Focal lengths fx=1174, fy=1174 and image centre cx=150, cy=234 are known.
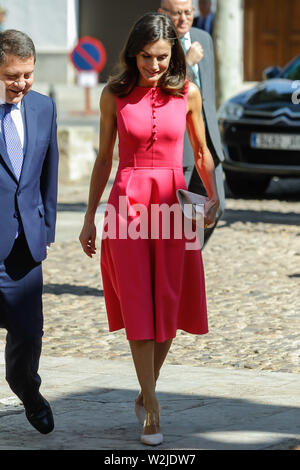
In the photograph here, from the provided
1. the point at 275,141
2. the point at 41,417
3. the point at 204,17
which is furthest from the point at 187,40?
the point at 204,17

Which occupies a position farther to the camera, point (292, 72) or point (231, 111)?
point (292, 72)

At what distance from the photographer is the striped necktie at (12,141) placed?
15.1ft

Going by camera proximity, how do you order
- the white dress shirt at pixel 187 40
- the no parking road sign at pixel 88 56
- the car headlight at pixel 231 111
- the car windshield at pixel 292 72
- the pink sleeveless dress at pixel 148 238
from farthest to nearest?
the no parking road sign at pixel 88 56
the car windshield at pixel 292 72
the car headlight at pixel 231 111
the white dress shirt at pixel 187 40
the pink sleeveless dress at pixel 148 238

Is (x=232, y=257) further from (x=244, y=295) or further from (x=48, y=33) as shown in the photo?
(x=48, y=33)

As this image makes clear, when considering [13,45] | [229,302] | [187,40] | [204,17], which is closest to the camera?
[13,45]

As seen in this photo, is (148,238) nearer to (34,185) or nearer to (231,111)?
(34,185)

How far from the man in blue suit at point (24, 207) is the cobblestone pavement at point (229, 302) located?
156cm

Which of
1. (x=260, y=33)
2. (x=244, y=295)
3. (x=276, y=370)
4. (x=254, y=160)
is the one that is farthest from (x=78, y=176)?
(x=260, y=33)

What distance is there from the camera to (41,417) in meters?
4.73

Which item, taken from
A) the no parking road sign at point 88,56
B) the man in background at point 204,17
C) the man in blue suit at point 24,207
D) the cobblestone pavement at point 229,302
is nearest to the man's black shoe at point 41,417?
the man in blue suit at point 24,207

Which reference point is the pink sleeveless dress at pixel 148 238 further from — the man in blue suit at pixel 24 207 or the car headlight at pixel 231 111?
the car headlight at pixel 231 111

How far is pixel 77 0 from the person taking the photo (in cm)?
3219

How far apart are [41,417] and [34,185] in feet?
3.07

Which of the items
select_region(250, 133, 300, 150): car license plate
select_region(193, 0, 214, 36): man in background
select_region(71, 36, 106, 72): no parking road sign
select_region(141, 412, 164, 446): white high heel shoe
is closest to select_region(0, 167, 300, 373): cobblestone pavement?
select_region(250, 133, 300, 150): car license plate
